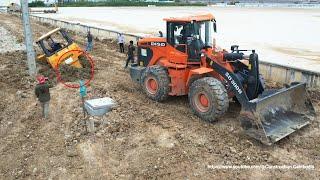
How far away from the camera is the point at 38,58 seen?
15844 mm

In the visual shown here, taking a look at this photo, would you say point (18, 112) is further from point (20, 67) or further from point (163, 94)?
point (20, 67)

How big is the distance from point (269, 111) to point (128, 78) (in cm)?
627

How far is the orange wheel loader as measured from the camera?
351 inches

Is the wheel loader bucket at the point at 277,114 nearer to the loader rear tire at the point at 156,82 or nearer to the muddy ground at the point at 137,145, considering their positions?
the muddy ground at the point at 137,145

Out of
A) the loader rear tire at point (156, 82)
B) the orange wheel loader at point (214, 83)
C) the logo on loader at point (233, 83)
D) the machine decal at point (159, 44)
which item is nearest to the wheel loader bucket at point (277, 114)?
the orange wheel loader at point (214, 83)

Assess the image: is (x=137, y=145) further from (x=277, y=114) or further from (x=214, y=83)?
(x=277, y=114)

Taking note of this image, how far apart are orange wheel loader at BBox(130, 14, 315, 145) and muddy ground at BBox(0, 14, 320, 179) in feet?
1.11

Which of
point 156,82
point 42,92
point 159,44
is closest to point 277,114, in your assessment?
point 156,82

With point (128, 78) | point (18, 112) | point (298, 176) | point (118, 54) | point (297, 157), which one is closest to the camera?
point (298, 176)

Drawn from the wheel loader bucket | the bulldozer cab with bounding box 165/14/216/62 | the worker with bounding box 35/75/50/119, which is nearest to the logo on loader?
the wheel loader bucket

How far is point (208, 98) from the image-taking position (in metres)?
9.41

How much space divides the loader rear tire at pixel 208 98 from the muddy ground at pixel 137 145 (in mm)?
261

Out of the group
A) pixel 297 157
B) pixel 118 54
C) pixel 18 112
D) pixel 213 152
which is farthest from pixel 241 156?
pixel 118 54

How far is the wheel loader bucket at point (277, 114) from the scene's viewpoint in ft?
28.0
